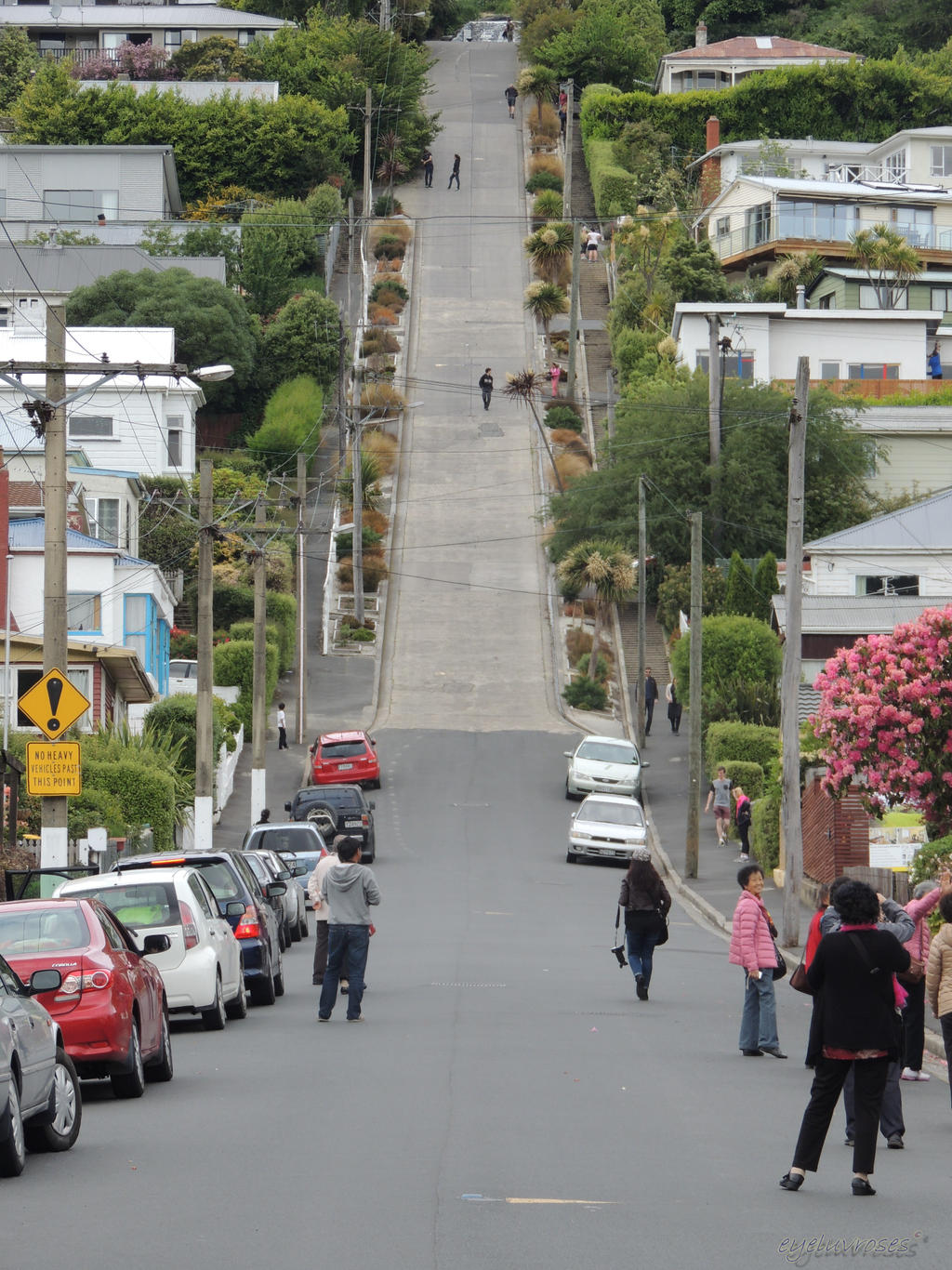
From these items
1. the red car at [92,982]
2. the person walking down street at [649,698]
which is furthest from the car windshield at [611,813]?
the red car at [92,982]

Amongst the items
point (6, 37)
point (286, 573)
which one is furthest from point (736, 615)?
point (6, 37)

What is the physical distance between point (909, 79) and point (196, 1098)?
9796 centimetres

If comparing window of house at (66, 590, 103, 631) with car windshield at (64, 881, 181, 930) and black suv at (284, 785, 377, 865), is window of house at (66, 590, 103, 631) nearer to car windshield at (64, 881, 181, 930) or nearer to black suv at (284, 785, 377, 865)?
black suv at (284, 785, 377, 865)

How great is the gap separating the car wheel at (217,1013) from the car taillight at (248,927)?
4.93 ft

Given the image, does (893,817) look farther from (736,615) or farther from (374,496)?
(374,496)

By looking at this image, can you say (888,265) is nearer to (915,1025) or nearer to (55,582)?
(55,582)

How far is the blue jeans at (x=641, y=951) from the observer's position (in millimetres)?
19234

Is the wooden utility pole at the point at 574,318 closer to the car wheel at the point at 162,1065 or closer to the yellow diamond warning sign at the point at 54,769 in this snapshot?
the yellow diamond warning sign at the point at 54,769

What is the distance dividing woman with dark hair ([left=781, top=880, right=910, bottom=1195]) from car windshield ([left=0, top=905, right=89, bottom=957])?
5552 mm

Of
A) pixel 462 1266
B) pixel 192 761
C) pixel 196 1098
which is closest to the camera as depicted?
pixel 462 1266

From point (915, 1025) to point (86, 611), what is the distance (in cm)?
3322

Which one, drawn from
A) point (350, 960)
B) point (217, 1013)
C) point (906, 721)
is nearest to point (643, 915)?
point (350, 960)

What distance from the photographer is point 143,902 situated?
16.8 metres

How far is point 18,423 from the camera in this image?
51.9 metres
